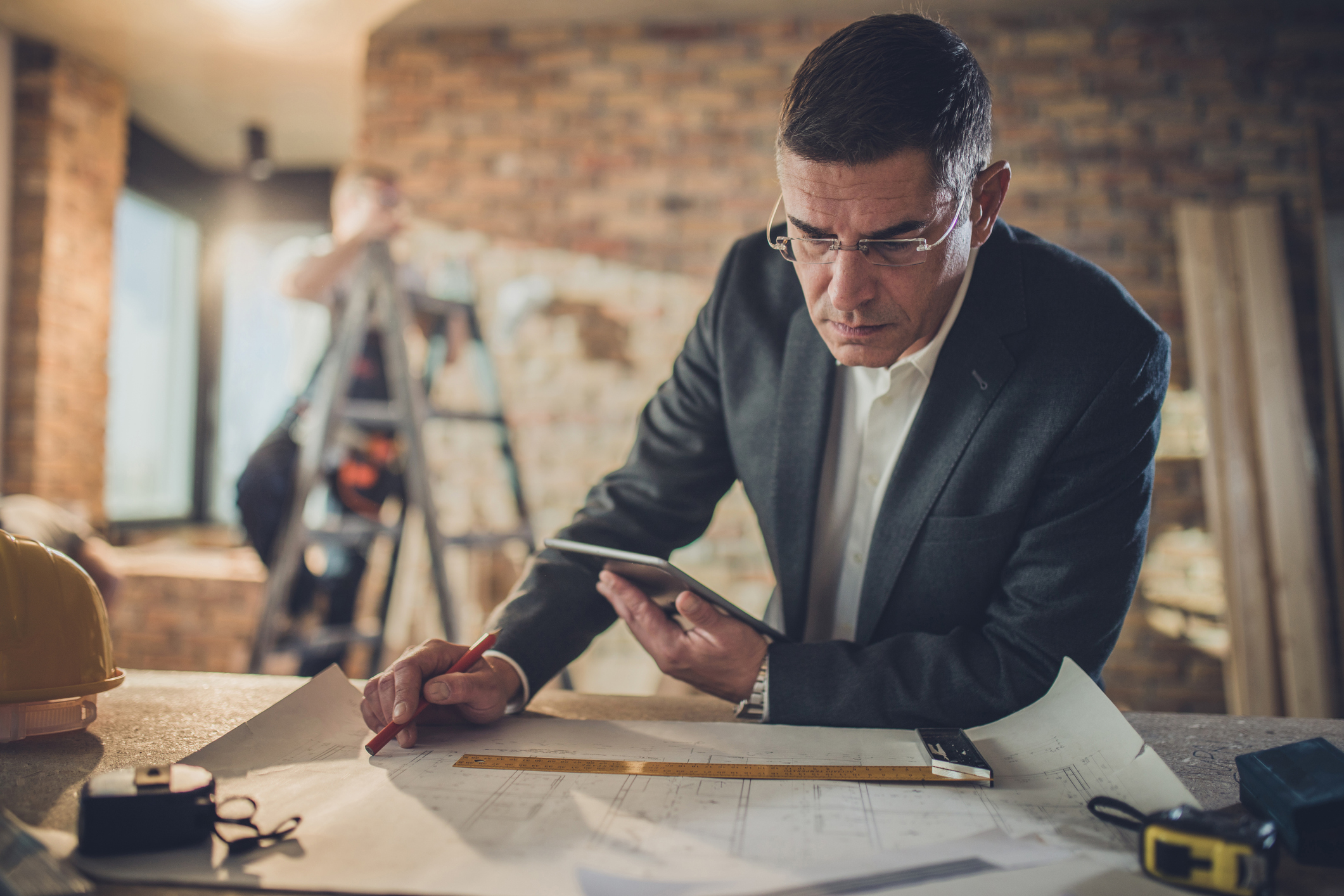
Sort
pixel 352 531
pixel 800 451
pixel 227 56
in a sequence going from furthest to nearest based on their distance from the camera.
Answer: pixel 227 56, pixel 352 531, pixel 800 451

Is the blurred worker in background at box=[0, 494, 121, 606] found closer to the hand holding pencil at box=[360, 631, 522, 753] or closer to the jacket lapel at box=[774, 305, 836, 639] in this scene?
the hand holding pencil at box=[360, 631, 522, 753]

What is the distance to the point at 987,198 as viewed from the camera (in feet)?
3.76

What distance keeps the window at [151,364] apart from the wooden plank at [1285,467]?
19.0 feet

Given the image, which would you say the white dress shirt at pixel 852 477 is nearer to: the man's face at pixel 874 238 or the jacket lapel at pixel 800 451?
the jacket lapel at pixel 800 451

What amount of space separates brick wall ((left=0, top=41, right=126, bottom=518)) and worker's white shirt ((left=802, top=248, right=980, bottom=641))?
393cm

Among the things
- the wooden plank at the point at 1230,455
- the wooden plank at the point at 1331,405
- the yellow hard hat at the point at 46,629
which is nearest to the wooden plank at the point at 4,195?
the yellow hard hat at the point at 46,629

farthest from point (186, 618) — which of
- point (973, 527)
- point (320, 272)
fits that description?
point (973, 527)

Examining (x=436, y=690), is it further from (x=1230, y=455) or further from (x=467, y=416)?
(x=1230, y=455)

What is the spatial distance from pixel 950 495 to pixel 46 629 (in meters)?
1.10

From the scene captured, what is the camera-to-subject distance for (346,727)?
3.04 ft

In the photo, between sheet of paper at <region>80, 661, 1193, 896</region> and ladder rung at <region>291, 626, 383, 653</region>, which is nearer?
sheet of paper at <region>80, 661, 1193, 896</region>

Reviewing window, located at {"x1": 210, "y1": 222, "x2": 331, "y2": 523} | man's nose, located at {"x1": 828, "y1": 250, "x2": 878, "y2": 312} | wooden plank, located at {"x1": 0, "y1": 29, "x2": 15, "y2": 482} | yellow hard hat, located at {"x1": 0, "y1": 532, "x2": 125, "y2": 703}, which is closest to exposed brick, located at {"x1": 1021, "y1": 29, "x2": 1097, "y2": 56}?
man's nose, located at {"x1": 828, "y1": 250, "x2": 878, "y2": 312}

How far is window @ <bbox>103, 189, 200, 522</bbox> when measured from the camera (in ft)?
16.9

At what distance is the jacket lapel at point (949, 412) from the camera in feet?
3.79
